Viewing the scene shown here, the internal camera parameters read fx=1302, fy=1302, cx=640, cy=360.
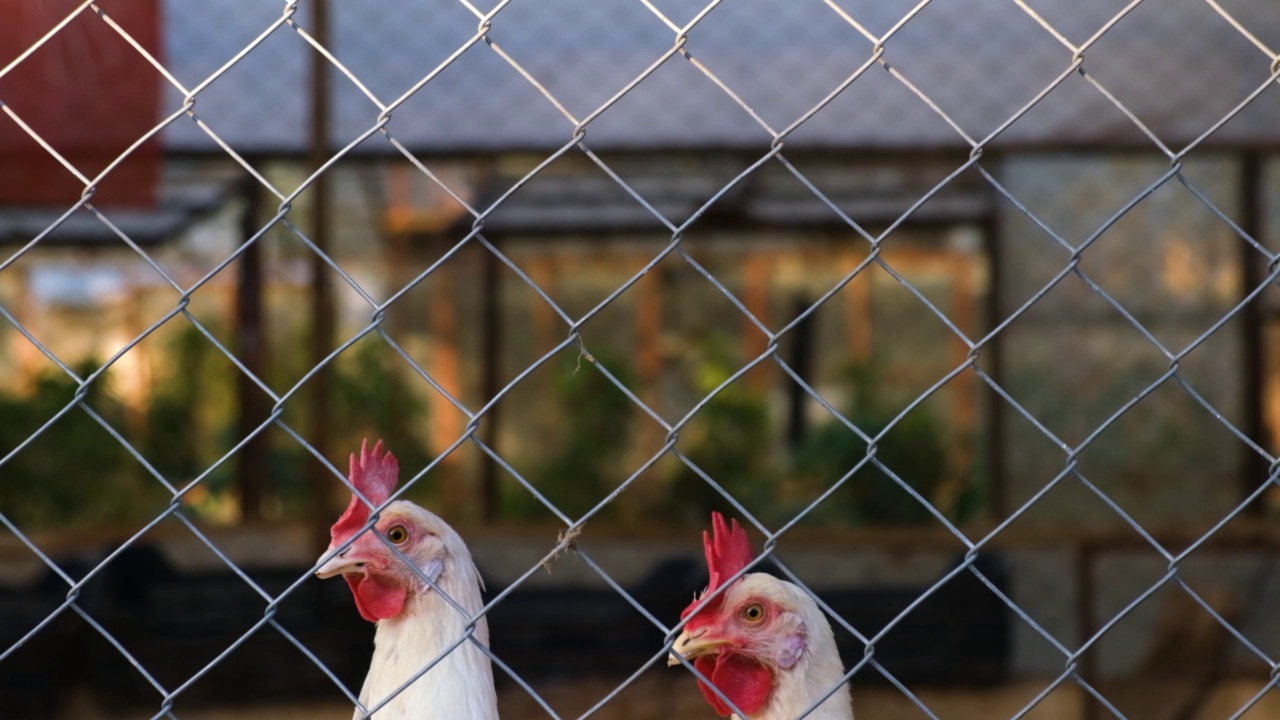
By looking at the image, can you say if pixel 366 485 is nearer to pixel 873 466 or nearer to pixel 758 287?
pixel 873 466

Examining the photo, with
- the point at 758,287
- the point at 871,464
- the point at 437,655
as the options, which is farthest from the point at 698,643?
the point at 758,287

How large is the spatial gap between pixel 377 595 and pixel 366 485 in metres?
0.18

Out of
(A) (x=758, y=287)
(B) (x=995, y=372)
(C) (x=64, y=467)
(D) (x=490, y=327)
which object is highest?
(C) (x=64, y=467)

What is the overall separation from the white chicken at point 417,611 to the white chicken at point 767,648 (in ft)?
1.07

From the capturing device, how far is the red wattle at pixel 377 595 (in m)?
1.96

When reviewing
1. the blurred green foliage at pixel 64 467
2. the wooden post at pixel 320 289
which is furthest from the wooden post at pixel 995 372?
the blurred green foliage at pixel 64 467

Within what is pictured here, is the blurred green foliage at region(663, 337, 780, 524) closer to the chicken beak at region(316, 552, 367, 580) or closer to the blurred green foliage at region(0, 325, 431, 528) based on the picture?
the blurred green foliage at region(0, 325, 431, 528)

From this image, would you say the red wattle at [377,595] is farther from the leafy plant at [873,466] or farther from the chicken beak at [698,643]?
the leafy plant at [873,466]

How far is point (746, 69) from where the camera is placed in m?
4.99

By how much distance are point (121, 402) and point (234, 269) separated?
81cm

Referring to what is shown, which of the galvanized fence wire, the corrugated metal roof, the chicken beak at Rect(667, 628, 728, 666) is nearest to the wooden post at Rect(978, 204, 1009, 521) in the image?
the corrugated metal roof

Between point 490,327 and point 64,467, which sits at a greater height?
point 64,467

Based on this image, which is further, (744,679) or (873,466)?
(873,466)

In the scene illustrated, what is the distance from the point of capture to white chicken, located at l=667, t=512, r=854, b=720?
73.9 inches
